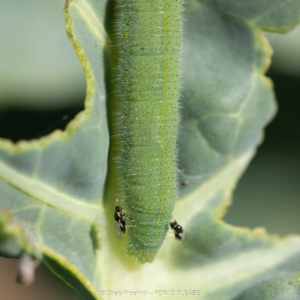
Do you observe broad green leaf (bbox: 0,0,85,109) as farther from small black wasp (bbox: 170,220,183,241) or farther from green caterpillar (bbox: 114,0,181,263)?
small black wasp (bbox: 170,220,183,241)

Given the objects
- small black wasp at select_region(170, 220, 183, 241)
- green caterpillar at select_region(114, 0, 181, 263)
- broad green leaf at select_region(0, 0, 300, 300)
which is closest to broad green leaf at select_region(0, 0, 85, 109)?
broad green leaf at select_region(0, 0, 300, 300)

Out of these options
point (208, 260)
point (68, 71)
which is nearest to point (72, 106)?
point (68, 71)

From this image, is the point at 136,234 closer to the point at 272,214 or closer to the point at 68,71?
the point at 68,71

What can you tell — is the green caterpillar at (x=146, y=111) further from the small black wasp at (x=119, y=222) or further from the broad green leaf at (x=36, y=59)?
the broad green leaf at (x=36, y=59)

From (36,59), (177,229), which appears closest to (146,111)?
(177,229)

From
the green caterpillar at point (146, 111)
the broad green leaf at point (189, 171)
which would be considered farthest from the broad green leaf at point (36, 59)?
the green caterpillar at point (146, 111)
